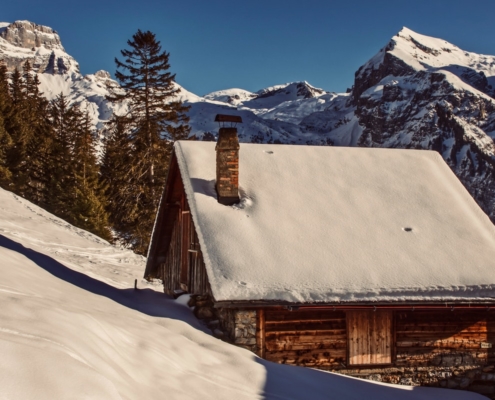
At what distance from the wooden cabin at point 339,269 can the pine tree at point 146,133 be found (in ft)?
38.4

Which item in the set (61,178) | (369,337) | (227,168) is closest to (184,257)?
(227,168)

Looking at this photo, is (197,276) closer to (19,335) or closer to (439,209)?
Answer: (439,209)

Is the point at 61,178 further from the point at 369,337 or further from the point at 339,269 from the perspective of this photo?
the point at 369,337

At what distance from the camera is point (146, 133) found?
25.2m

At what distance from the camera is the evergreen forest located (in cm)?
2511

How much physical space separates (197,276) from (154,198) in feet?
43.9

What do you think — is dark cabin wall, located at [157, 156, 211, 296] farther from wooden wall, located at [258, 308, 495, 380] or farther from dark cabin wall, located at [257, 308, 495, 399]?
dark cabin wall, located at [257, 308, 495, 399]

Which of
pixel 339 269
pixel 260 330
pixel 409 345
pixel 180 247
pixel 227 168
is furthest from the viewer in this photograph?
pixel 180 247

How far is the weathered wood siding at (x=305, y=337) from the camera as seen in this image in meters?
10.7

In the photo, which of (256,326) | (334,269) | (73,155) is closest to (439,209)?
(334,269)

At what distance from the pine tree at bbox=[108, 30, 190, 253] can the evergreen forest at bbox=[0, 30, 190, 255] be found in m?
0.05

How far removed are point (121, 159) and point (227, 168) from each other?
53.8 feet

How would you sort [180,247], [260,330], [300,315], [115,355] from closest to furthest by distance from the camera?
[115,355] → [260,330] → [300,315] → [180,247]

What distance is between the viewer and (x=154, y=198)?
2497 centimetres
